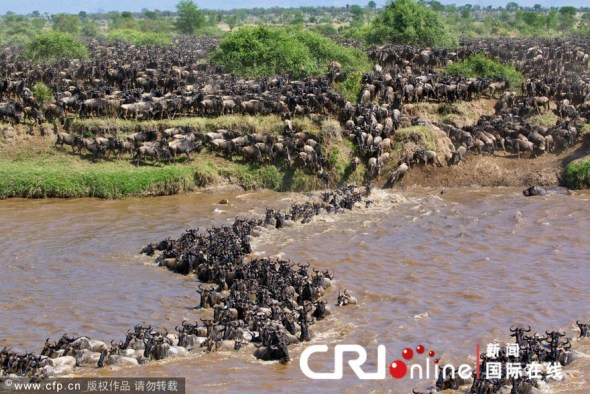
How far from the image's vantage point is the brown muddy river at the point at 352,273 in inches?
596

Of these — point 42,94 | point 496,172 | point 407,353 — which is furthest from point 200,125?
point 407,353

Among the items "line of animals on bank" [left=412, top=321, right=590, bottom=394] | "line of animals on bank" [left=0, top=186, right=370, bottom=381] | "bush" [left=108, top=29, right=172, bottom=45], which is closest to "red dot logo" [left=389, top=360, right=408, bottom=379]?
"line of animals on bank" [left=412, top=321, right=590, bottom=394]

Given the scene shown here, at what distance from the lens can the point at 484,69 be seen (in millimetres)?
33500

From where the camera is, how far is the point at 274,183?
26.7 metres

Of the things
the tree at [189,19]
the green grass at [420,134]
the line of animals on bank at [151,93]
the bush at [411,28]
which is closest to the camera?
the green grass at [420,134]

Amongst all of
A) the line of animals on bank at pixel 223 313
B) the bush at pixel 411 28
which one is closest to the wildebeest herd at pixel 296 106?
the line of animals on bank at pixel 223 313

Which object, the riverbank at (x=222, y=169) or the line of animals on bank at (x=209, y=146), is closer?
the riverbank at (x=222, y=169)

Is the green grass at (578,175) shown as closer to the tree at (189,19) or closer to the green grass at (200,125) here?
the green grass at (200,125)

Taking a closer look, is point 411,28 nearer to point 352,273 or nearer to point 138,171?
point 138,171

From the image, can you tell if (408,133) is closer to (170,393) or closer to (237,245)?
(237,245)

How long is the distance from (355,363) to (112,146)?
559 inches

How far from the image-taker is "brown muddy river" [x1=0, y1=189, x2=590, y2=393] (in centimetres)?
1515

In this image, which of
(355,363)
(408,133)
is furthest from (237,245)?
(408,133)

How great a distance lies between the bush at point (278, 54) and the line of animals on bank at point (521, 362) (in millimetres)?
20014
